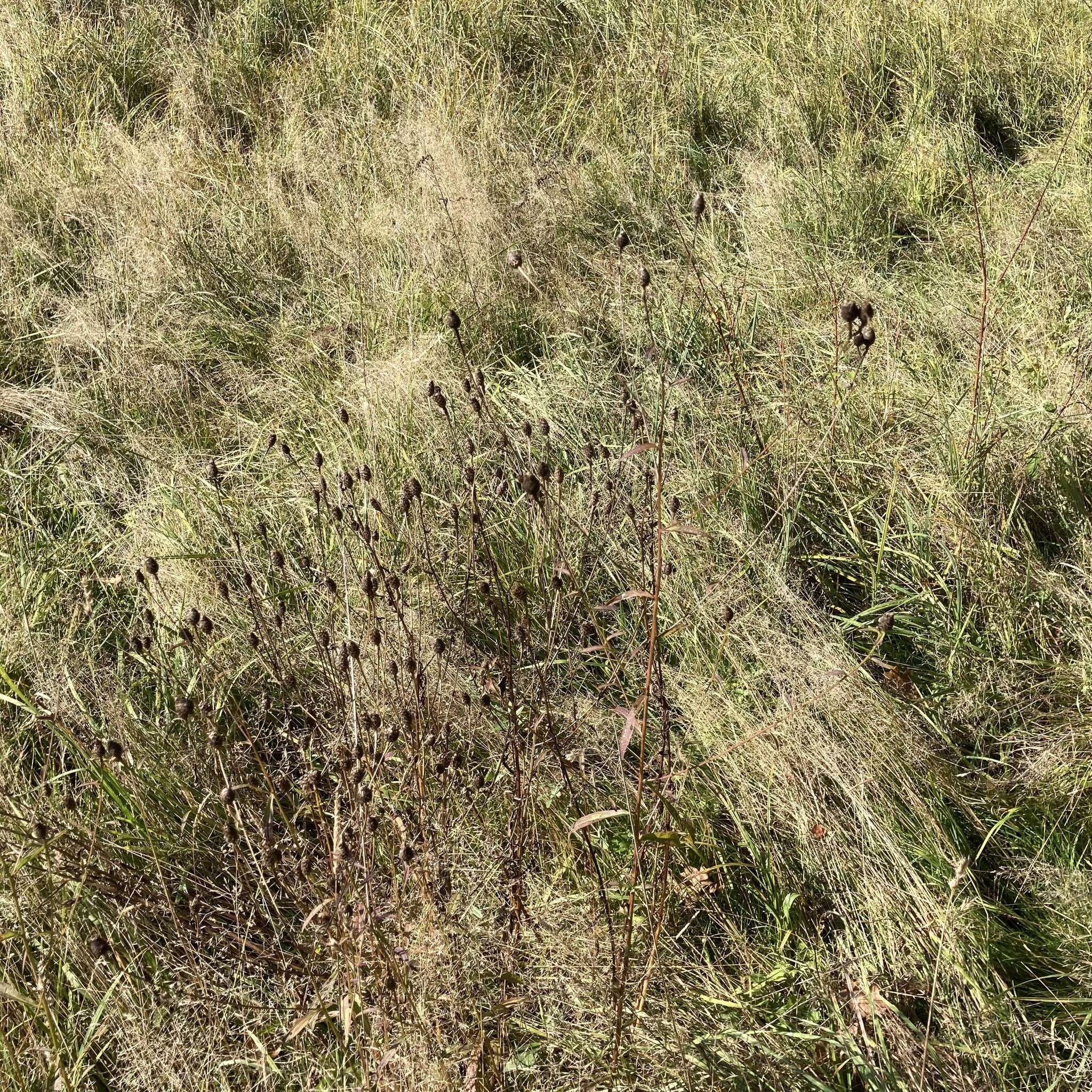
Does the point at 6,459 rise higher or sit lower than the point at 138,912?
higher

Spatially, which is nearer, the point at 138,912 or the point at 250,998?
the point at 250,998

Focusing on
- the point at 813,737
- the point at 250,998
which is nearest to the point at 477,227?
the point at 813,737

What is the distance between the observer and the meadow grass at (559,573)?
1807 mm

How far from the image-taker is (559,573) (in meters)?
2.10

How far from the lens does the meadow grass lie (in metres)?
1.81

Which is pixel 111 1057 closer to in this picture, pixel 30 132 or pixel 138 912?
pixel 138 912

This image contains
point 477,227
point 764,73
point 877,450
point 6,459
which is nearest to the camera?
point 877,450

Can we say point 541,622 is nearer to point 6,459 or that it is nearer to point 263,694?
point 263,694

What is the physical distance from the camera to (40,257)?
12.5ft

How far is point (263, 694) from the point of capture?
232cm

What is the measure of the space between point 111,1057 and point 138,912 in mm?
250

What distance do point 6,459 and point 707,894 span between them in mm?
2342

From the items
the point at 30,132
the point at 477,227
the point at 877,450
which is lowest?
the point at 877,450

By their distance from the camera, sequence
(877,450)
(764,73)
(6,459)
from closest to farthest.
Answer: (877,450)
(6,459)
(764,73)
